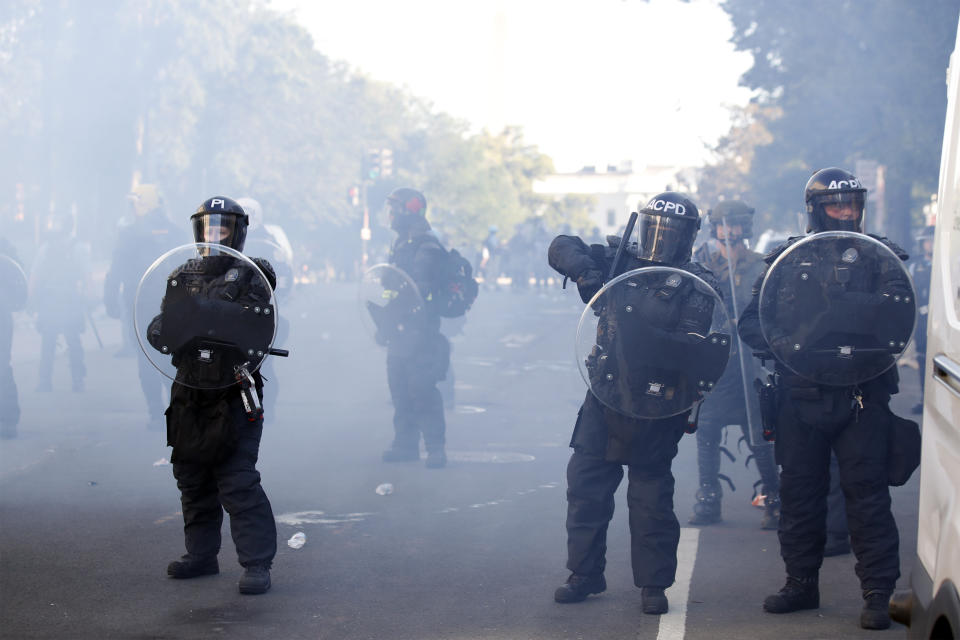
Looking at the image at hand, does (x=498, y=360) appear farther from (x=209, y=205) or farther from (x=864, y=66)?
(x=209, y=205)

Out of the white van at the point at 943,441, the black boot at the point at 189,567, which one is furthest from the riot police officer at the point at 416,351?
the white van at the point at 943,441

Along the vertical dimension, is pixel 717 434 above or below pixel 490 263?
above

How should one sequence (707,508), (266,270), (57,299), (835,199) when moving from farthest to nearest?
(57,299), (707,508), (266,270), (835,199)

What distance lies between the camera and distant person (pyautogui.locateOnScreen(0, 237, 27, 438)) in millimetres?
11344

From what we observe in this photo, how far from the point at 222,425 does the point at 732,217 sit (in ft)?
12.5

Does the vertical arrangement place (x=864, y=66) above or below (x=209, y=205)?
above

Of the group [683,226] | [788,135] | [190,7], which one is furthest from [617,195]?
[683,226]

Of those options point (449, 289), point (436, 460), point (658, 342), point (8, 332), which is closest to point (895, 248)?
point (658, 342)

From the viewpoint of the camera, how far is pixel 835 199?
5906 mm

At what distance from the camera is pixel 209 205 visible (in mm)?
6219

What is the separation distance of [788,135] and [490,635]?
23.0 meters

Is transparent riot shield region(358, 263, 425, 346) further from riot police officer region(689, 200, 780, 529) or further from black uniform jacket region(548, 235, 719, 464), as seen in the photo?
black uniform jacket region(548, 235, 719, 464)

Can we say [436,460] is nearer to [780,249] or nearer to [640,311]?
[640,311]

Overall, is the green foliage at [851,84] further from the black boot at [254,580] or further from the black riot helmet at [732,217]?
the black boot at [254,580]
